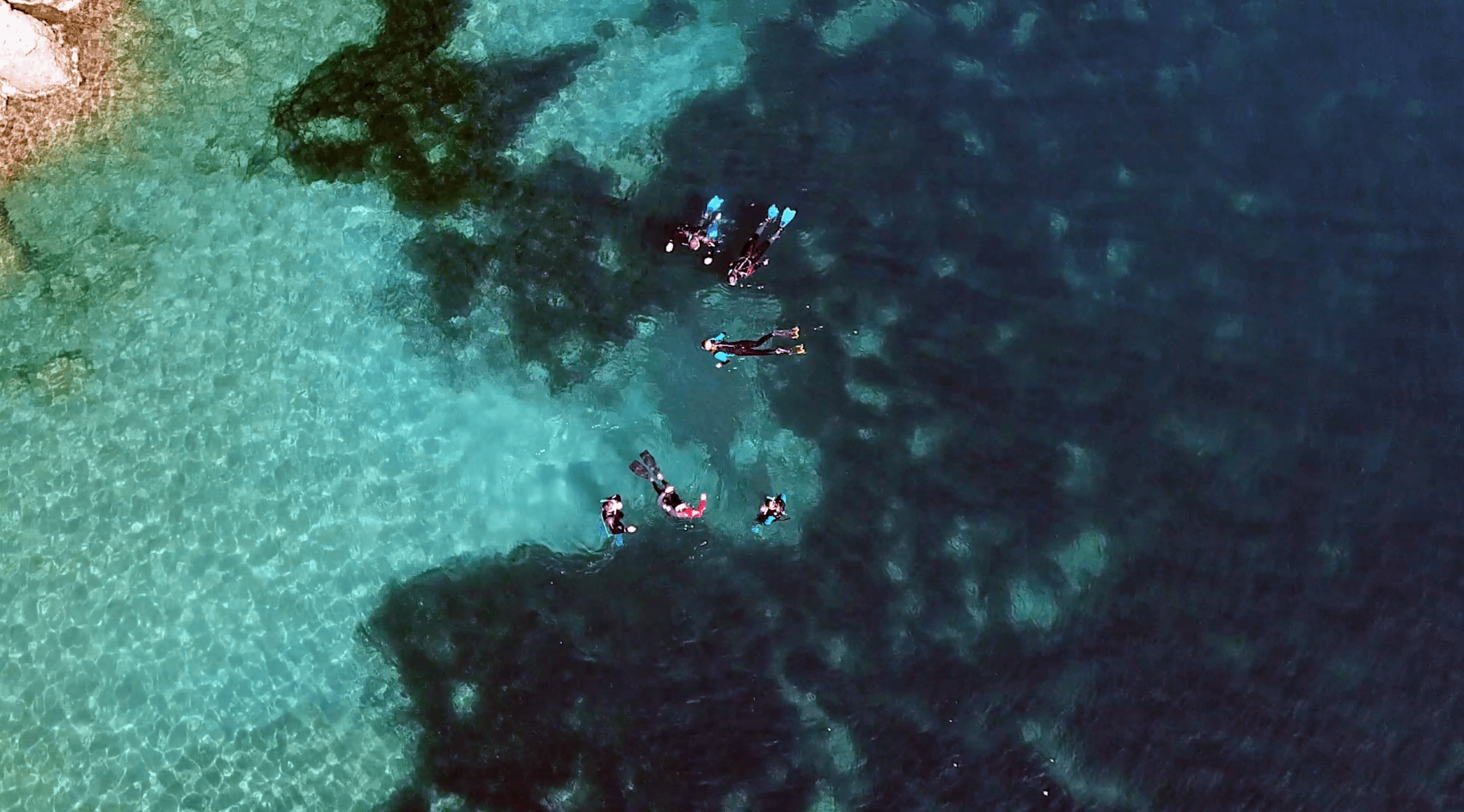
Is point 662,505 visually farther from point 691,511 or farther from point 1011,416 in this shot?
point 1011,416

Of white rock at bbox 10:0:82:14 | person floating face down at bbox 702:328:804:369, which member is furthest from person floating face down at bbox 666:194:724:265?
white rock at bbox 10:0:82:14

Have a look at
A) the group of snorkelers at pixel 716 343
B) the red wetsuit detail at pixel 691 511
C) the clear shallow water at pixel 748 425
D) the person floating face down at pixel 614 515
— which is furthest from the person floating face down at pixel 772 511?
the person floating face down at pixel 614 515

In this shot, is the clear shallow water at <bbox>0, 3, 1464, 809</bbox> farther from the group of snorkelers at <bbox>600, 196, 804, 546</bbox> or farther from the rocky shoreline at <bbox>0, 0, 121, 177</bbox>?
the rocky shoreline at <bbox>0, 0, 121, 177</bbox>

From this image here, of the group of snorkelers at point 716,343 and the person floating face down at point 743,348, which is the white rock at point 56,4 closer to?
the group of snorkelers at point 716,343

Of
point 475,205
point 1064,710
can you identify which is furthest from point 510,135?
point 1064,710

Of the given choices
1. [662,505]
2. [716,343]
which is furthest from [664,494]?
[716,343]

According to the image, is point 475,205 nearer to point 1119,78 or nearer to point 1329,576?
point 1119,78
